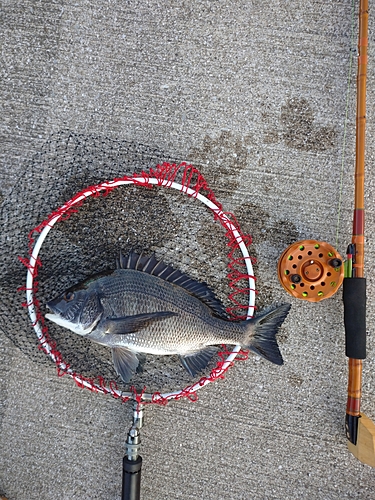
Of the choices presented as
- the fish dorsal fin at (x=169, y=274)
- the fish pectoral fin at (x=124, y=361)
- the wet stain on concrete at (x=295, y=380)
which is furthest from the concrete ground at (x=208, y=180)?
the fish pectoral fin at (x=124, y=361)

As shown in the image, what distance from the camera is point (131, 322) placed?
1.88 meters

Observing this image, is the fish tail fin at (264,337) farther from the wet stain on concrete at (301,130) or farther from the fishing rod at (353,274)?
the wet stain on concrete at (301,130)

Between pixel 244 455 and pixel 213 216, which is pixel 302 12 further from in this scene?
pixel 244 455

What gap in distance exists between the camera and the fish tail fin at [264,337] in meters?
1.95

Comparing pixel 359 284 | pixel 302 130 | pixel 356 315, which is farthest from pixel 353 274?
pixel 302 130

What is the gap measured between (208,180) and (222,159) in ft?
0.45

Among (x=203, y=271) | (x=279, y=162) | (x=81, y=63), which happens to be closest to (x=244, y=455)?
(x=203, y=271)

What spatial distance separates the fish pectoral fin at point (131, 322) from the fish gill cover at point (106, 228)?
13.6 inches

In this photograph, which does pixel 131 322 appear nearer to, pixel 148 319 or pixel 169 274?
pixel 148 319

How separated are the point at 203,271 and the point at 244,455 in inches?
39.7

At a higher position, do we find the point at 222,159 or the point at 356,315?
the point at 222,159

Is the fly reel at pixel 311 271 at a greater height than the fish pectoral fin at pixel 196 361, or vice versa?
the fly reel at pixel 311 271

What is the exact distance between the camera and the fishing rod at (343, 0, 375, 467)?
1981 millimetres

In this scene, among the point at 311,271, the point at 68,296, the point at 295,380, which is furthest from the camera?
the point at 295,380
